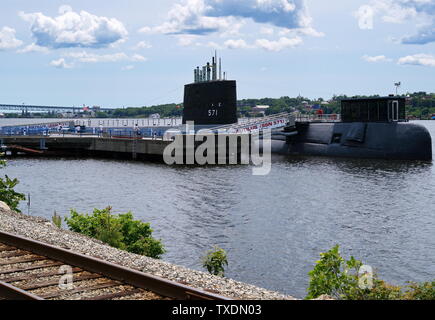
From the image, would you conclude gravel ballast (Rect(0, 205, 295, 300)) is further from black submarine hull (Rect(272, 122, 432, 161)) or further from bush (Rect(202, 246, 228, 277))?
black submarine hull (Rect(272, 122, 432, 161))

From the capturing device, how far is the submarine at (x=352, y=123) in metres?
48.9

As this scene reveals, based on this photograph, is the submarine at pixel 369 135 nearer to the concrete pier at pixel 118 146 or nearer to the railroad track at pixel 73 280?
the concrete pier at pixel 118 146

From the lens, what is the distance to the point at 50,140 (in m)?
62.3

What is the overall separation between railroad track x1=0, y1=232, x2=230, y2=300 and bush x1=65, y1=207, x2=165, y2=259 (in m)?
4.54

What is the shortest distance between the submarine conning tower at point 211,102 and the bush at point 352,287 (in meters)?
41.2

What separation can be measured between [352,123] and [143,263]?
4461 centimetres

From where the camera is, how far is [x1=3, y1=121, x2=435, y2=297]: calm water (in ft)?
59.3

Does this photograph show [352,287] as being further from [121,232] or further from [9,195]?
[9,195]

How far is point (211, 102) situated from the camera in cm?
5188

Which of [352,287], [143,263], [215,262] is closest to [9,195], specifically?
[215,262]

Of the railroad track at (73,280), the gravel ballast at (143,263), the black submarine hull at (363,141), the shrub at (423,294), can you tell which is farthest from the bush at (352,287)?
the black submarine hull at (363,141)

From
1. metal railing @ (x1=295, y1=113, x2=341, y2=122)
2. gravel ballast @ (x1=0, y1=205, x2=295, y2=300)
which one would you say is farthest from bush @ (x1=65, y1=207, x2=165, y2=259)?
metal railing @ (x1=295, y1=113, x2=341, y2=122)

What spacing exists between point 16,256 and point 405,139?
43161 millimetres

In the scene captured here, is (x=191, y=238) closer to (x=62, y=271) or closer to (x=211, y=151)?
(x=62, y=271)
